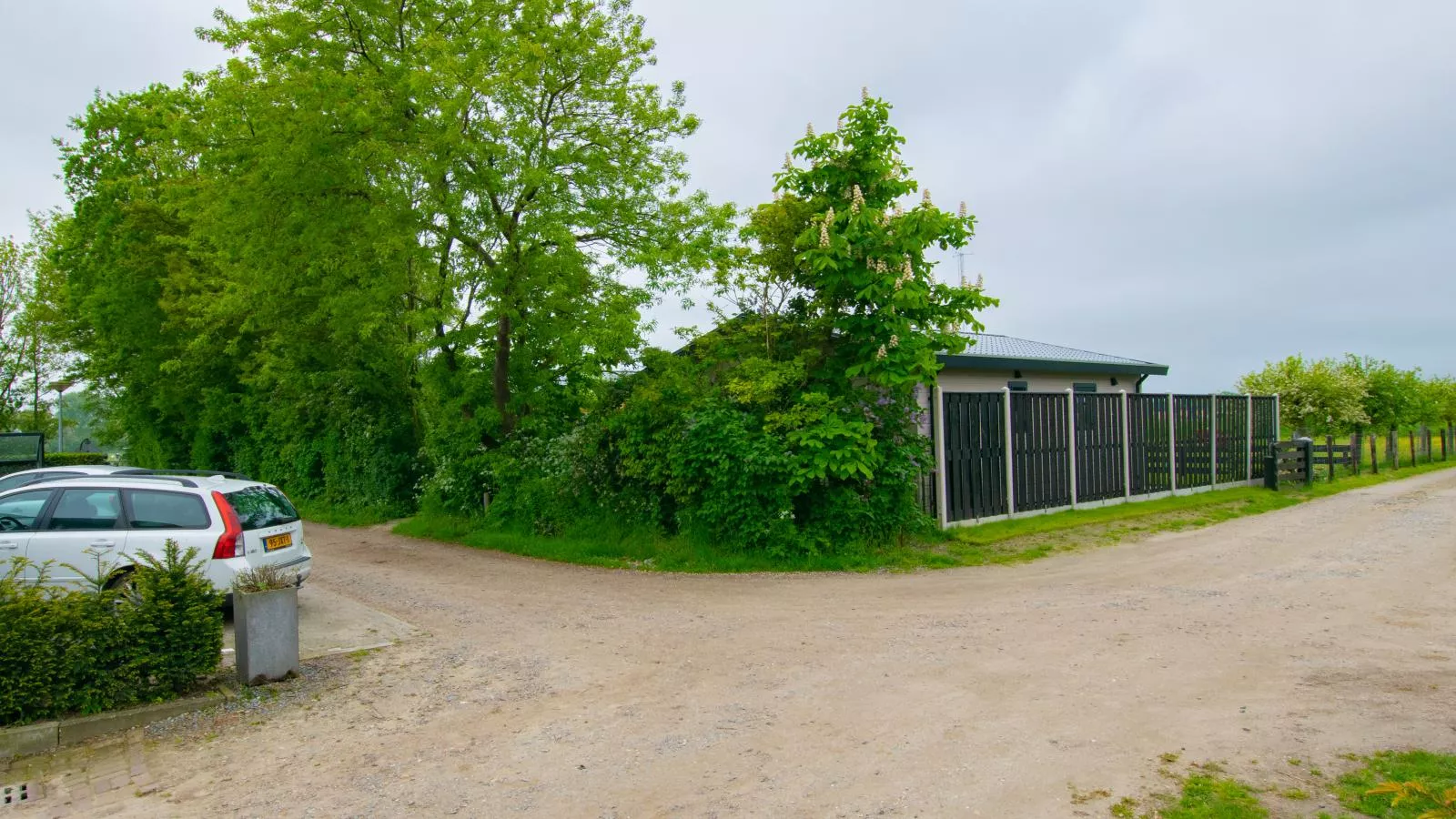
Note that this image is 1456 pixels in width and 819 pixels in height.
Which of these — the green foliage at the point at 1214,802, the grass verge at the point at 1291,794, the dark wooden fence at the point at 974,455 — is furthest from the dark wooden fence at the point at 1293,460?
the green foliage at the point at 1214,802

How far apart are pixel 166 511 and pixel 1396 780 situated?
983 cm

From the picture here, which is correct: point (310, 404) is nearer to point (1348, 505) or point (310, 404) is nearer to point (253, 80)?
point (253, 80)

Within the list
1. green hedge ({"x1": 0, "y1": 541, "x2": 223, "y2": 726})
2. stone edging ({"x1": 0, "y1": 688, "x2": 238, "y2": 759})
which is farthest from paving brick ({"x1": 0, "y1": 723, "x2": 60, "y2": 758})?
green hedge ({"x1": 0, "y1": 541, "x2": 223, "y2": 726})

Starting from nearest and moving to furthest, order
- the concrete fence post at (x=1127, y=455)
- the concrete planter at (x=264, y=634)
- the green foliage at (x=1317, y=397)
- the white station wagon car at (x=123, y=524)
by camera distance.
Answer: the concrete planter at (x=264, y=634)
the white station wagon car at (x=123, y=524)
the concrete fence post at (x=1127, y=455)
the green foliage at (x=1317, y=397)

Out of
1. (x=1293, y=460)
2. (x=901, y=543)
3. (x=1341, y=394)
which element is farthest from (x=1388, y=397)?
(x=901, y=543)

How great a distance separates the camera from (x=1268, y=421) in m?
22.4

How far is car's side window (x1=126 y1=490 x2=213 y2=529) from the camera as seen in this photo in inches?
333

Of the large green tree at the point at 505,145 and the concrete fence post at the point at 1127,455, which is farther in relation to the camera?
the concrete fence post at the point at 1127,455

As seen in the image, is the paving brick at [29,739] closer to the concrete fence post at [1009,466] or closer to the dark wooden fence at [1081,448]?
the dark wooden fence at [1081,448]

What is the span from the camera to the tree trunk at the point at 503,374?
15170 millimetres

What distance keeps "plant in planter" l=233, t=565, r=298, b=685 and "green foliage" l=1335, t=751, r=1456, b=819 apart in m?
6.85

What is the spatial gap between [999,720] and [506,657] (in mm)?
4157

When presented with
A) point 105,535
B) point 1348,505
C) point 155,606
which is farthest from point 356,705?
point 1348,505

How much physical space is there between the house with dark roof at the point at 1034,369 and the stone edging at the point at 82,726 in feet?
40.2
